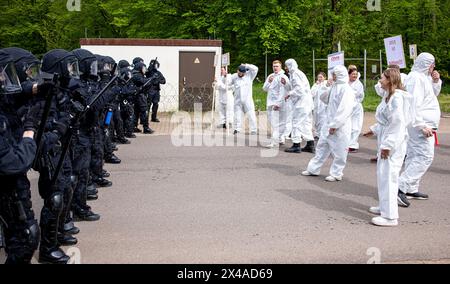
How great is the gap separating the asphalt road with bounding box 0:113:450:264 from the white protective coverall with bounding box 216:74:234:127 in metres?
6.28

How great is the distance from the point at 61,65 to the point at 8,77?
1284 mm

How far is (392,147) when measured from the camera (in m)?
6.71

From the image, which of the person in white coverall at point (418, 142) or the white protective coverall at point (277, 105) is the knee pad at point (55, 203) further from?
the white protective coverall at point (277, 105)

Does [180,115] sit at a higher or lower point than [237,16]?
lower

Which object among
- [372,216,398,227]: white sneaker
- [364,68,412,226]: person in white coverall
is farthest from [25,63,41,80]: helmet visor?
[372,216,398,227]: white sneaker

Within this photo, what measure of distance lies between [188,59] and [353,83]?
1157cm

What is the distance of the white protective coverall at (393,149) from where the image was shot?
672 cm

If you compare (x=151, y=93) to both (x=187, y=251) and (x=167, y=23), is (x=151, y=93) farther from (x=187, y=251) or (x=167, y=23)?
(x=167, y=23)

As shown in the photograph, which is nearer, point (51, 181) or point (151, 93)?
Result: point (51, 181)

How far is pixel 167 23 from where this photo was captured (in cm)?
3641

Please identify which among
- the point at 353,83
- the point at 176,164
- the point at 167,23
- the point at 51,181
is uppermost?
the point at 167,23

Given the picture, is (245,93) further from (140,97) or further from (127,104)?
(127,104)

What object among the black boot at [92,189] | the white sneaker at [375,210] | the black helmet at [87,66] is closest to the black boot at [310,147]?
the white sneaker at [375,210]
